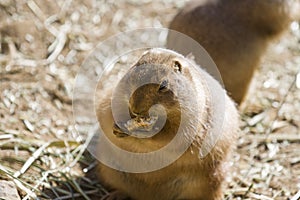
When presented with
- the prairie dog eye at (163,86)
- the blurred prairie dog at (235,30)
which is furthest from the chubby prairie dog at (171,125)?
the blurred prairie dog at (235,30)

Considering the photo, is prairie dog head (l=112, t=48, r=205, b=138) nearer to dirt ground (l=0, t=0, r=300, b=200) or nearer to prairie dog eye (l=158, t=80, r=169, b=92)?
prairie dog eye (l=158, t=80, r=169, b=92)

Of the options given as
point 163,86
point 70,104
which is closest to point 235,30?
point 70,104

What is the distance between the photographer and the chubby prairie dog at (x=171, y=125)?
9.86 ft

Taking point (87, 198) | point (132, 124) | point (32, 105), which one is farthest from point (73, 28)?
point (132, 124)

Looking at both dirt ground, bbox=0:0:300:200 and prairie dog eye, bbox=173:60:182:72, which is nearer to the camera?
prairie dog eye, bbox=173:60:182:72

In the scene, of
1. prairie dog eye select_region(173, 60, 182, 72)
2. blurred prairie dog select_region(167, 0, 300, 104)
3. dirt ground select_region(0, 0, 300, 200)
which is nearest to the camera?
prairie dog eye select_region(173, 60, 182, 72)

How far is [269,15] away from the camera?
461cm

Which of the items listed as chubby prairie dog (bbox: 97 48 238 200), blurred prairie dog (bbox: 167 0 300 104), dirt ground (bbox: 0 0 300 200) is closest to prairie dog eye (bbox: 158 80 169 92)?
chubby prairie dog (bbox: 97 48 238 200)

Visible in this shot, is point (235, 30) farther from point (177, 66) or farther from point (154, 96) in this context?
point (154, 96)

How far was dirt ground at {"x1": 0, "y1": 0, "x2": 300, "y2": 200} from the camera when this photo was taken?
3861 millimetres

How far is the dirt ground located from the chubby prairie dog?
A: 31 centimetres

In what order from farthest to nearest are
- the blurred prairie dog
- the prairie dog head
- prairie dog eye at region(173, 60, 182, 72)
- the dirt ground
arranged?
the blurred prairie dog
the dirt ground
prairie dog eye at region(173, 60, 182, 72)
the prairie dog head

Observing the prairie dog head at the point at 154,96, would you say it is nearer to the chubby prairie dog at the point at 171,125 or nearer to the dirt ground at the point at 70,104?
the chubby prairie dog at the point at 171,125

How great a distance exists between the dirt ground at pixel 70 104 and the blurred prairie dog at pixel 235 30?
37cm
